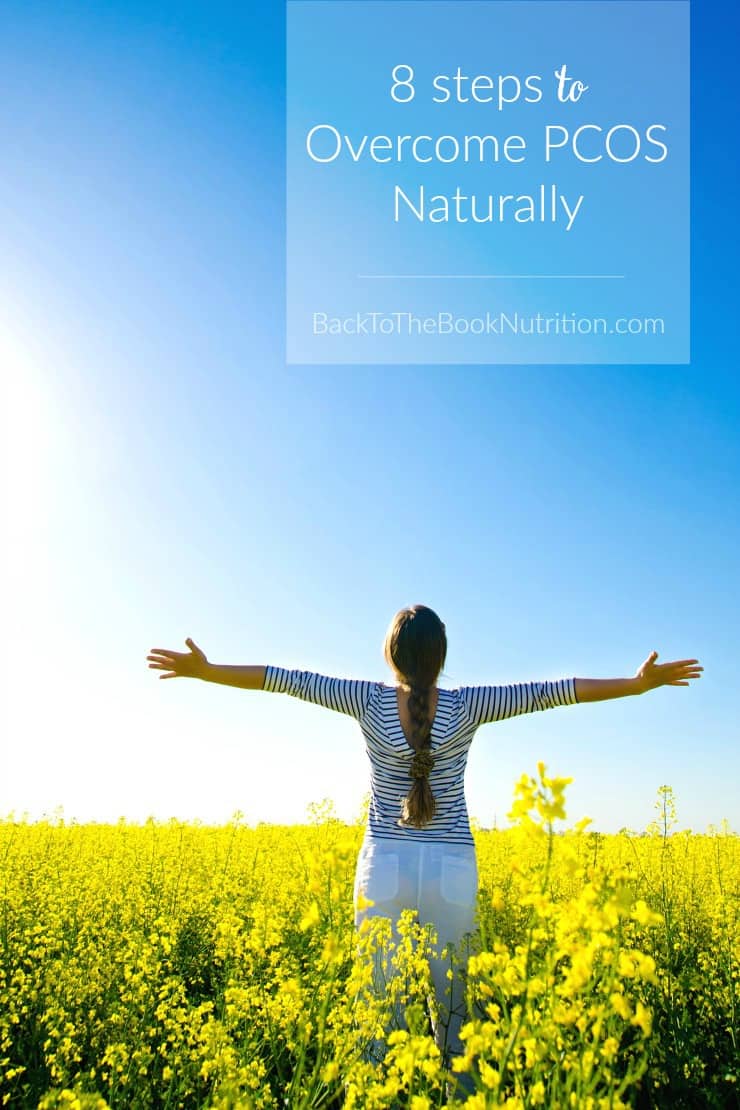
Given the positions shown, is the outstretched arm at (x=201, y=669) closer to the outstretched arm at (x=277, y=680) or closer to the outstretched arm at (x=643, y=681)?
the outstretched arm at (x=277, y=680)

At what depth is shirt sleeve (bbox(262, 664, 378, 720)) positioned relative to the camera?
335 cm

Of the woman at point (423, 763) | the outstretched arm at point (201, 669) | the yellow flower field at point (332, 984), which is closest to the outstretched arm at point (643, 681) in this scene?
the woman at point (423, 763)

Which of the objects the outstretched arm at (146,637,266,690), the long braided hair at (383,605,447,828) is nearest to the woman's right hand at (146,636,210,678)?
the outstretched arm at (146,637,266,690)

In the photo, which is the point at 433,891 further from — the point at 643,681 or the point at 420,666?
the point at 643,681

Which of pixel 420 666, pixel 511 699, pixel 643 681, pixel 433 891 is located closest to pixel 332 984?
pixel 433 891

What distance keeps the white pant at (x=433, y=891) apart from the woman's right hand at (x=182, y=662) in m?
1.07

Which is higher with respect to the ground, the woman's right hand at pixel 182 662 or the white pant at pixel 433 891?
the woman's right hand at pixel 182 662

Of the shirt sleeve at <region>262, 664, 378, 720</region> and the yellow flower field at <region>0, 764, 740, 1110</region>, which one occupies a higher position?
the shirt sleeve at <region>262, 664, 378, 720</region>

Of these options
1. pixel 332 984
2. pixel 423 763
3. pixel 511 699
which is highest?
pixel 511 699

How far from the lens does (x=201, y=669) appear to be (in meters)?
3.69

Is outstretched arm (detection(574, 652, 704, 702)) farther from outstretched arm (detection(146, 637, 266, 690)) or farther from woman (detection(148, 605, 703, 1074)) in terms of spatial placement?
outstretched arm (detection(146, 637, 266, 690))

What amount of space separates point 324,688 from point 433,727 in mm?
457

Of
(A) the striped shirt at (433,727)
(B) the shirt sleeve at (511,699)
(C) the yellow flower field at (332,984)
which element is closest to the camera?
(C) the yellow flower field at (332,984)

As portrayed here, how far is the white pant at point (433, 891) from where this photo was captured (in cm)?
304
